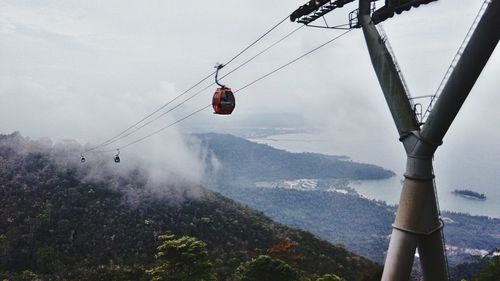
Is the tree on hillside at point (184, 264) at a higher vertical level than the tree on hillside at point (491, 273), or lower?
higher

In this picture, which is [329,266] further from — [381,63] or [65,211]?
[381,63]

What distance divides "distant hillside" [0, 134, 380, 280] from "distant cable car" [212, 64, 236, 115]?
55.3m

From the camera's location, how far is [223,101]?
71.3ft

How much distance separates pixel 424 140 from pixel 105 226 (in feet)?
401

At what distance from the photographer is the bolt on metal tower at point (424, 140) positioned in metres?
→ 10.1

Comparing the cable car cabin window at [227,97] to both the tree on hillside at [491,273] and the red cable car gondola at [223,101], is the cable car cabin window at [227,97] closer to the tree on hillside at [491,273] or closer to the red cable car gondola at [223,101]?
the red cable car gondola at [223,101]

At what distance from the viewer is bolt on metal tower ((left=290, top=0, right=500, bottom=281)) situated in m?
10.1

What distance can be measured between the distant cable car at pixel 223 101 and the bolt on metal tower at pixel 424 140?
397 inches

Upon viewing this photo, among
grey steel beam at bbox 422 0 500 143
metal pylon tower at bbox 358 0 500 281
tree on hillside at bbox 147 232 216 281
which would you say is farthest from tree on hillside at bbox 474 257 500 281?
grey steel beam at bbox 422 0 500 143

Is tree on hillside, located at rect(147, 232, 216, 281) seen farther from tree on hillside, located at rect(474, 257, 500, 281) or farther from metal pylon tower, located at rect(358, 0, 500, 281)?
metal pylon tower, located at rect(358, 0, 500, 281)

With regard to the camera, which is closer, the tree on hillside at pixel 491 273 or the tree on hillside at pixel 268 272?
the tree on hillside at pixel 268 272

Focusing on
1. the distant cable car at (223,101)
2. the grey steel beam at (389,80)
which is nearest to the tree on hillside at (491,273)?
the distant cable car at (223,101)

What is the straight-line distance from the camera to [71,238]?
361 ft

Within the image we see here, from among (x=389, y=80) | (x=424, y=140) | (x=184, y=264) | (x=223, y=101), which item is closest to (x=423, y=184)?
(x=424, y=140)
